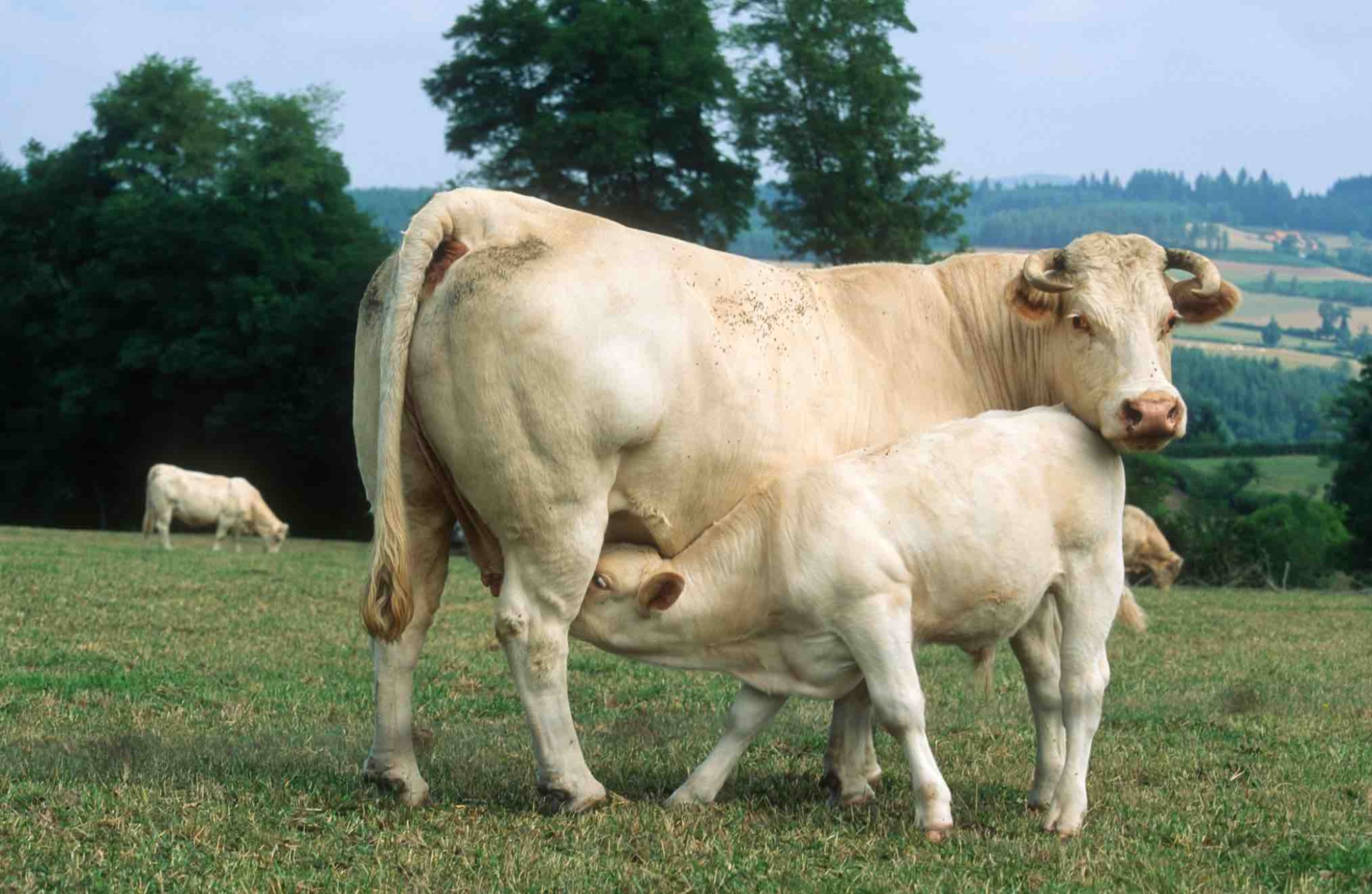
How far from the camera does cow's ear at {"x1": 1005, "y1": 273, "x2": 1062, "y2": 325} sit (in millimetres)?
7562

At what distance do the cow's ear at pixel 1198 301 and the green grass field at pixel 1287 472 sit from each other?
195 ft

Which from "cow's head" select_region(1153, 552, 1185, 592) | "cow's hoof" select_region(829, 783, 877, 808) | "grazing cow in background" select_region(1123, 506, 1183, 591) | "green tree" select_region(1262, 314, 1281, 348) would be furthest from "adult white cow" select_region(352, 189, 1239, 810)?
"green tree" select_region(1262, 314, 1281, 348)

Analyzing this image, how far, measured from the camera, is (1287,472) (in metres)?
72.3

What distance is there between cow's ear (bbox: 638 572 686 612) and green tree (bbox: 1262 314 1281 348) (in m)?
117

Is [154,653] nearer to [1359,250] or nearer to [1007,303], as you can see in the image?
[1007,303]

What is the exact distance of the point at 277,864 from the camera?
5.75 m

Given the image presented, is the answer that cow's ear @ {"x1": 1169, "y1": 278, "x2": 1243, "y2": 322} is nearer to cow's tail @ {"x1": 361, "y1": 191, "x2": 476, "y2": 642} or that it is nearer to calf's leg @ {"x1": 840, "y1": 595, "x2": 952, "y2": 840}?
calf's leg @ {"x1": 840, "y1": 595, "x2": 952, "y2": 840}

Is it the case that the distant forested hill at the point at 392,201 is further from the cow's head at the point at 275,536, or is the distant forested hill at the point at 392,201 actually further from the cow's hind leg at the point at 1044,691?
the cow's hind leg at the point at 1044,691

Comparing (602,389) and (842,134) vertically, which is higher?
(842,134)

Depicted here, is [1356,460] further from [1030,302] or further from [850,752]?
[850,752]

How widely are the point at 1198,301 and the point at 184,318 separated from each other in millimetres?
43213

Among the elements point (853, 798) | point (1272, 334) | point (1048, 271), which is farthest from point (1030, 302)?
point (1272, 334)

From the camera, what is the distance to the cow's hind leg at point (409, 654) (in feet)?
23.3

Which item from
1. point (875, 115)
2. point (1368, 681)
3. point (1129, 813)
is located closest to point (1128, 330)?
point (1129, 813)
